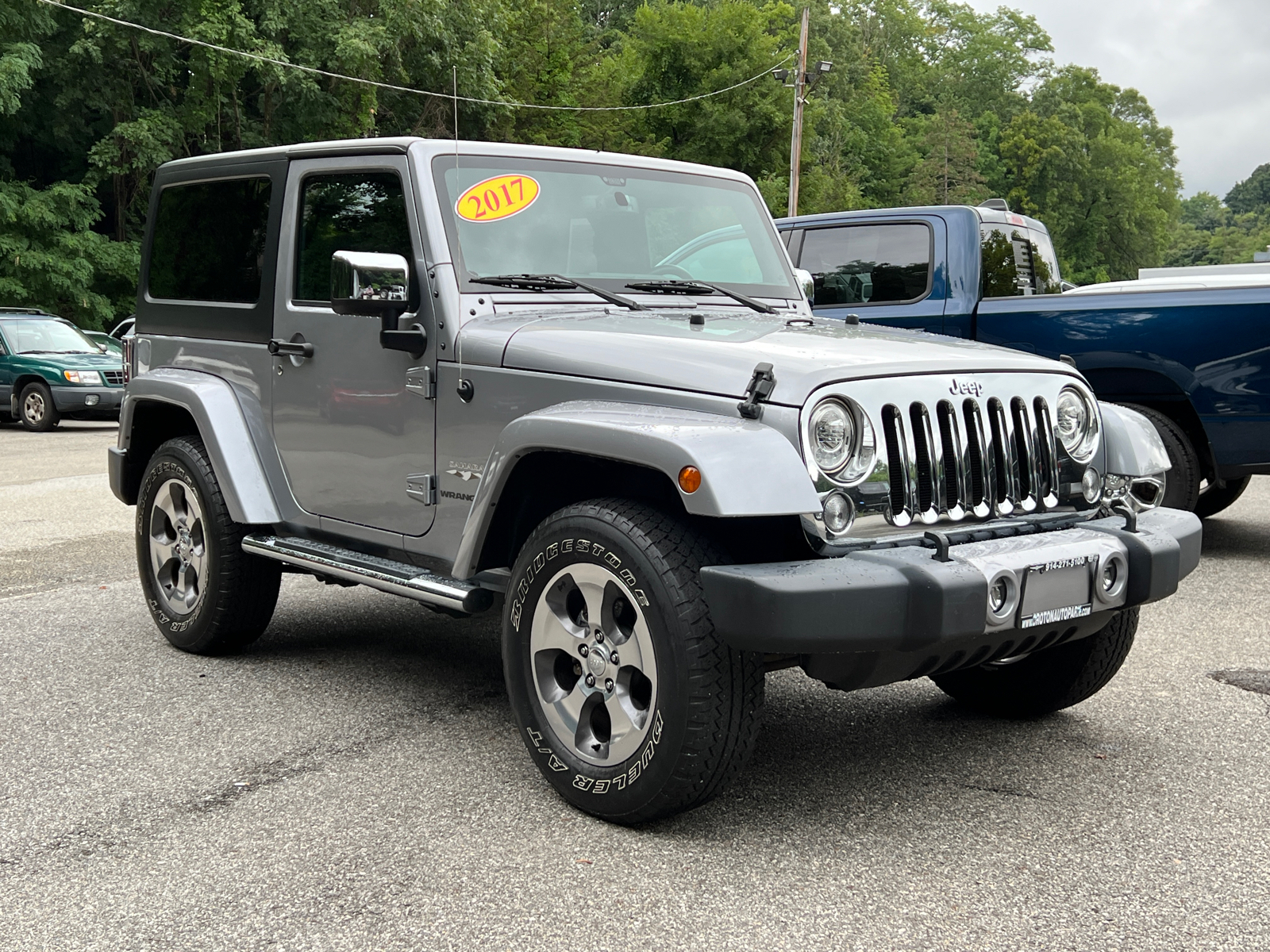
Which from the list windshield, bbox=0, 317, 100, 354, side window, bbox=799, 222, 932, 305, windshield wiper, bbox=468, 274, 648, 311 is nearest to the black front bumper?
windshield wiper, bbox=468, 274, 648, 311

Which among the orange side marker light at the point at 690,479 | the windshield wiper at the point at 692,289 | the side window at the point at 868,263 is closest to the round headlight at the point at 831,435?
the orange side marker light at the point at 690,479

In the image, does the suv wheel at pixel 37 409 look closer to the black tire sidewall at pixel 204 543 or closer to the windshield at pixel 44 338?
the windshield at pixel 44 338

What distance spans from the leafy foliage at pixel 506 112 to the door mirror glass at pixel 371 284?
15.0 meters

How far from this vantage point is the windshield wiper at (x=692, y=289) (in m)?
4.66

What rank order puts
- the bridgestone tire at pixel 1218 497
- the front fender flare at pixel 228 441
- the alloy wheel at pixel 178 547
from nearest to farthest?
the front fender flare at pixel 228 441 → the alloy wheel at pixel 178 547 → the bridgestone tire at pixel 1218 497

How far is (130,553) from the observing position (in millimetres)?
7992

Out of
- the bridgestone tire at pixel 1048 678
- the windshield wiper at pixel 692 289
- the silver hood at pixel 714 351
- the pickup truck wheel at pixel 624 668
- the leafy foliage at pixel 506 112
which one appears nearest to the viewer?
the pickup truck wheel at pixel 624 668

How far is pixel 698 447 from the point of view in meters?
3.24

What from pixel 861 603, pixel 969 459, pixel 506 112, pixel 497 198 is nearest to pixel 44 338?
pixel 497 198

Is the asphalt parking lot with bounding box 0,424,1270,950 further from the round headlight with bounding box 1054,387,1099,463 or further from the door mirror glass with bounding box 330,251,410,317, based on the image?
the door mirror glass with bounding box 330,251,410,317

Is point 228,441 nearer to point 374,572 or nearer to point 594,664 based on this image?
point 374,572

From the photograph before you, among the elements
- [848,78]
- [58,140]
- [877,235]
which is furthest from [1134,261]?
[877,235]

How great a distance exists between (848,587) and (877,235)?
19.1ft

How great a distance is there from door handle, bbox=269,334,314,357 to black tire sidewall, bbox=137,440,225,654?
64 centimetres
